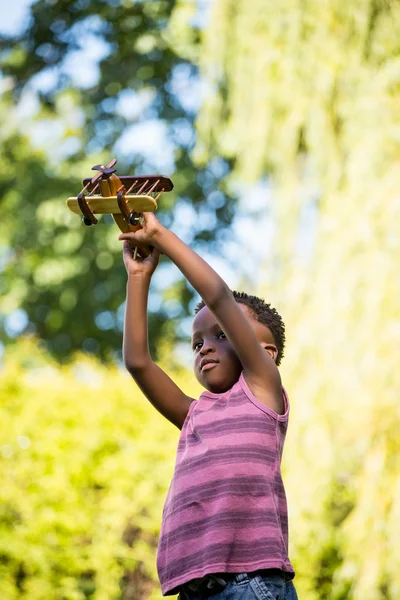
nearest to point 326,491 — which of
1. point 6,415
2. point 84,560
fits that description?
point 84,560

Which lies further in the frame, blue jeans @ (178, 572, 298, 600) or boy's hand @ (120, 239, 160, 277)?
boy's hand @ (120, 239, 160, 277)

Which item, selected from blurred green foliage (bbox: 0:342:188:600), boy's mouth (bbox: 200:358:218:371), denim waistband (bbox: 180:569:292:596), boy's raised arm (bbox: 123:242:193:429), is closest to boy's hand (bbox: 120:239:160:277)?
boy's raised arm (bbox: 123:242:193:429)

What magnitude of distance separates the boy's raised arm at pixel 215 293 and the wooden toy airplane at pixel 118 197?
4 centimetres

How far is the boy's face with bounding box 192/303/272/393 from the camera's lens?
1.73 m

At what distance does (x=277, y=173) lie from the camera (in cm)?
525

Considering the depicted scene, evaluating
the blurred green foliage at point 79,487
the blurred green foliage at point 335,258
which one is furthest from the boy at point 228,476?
the blurred green foliage at point 79,487

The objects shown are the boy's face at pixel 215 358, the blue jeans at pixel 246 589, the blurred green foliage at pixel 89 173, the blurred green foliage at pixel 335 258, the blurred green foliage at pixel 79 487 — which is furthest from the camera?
the blurred green foliage at pixel 89 173

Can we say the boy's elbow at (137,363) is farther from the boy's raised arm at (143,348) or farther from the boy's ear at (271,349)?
the boy's ear at (271,349)

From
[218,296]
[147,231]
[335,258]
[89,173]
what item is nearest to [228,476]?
[218,296]

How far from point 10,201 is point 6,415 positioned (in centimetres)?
732

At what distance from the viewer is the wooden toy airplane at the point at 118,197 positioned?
1.56 meters

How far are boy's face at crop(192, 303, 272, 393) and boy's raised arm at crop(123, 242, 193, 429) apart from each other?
0.10 metres

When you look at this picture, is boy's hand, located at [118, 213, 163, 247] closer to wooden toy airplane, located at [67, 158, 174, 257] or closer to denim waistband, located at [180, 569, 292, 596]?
wooden toy airplane, located at [67, 158, 174, 257]

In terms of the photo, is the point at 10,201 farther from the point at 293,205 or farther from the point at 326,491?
the point at 326,491
